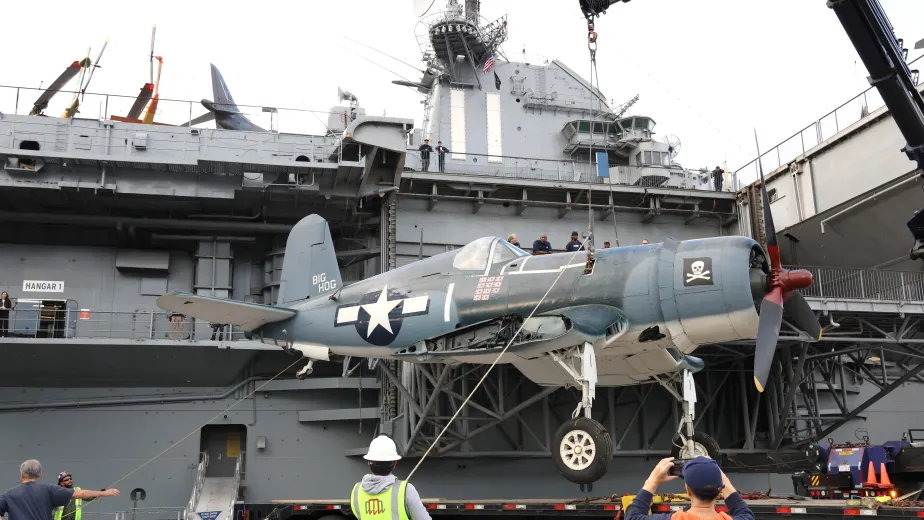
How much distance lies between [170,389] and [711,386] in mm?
13078

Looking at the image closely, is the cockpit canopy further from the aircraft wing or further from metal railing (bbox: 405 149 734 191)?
metal railing (bbox: 405 149 734 191)

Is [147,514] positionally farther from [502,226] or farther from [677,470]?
[677,470]

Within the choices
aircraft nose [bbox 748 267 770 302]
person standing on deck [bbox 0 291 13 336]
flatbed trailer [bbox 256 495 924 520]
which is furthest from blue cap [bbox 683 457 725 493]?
person standing on deck [bbox 0 291 13 336]

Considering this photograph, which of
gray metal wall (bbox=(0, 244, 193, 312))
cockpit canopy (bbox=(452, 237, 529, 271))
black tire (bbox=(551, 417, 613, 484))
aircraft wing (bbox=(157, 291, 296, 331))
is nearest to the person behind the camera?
black tire (bbox=(551, 417, 613, 484))

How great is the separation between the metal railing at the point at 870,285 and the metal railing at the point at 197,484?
1426cm

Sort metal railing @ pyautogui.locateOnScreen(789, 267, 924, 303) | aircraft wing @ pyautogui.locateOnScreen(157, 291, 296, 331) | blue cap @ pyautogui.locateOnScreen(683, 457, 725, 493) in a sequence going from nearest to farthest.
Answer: blue cap @ pyautogui.locateOnScreen(683, 457, 725, 493) → aircraft wing @ pyautogui.locateOnScreen(157, 291, 296, 331) → metal railing @ pyautogui.locateOnScreen(789, 267, 924, 303)

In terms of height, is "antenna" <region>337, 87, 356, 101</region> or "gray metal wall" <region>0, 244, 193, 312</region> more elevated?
"antenna" <region>337, 87, 356, 101</region>

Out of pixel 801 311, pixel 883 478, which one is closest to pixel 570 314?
pixel 801 311

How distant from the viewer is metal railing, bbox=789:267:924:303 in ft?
60.7

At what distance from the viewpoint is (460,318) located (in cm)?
1338

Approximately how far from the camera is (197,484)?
18094 mm

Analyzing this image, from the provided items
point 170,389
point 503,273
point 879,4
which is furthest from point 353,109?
point 879,4

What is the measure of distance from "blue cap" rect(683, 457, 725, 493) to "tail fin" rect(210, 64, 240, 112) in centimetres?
1941

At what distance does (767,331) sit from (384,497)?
754cm
